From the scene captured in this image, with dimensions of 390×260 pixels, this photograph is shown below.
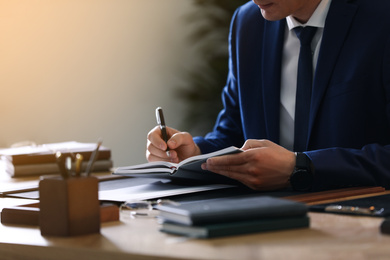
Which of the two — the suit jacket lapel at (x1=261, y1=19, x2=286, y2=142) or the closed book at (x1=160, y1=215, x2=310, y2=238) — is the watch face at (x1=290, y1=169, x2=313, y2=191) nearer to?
the closed book at (x1=160, y1=215, x2=310, y2=238)

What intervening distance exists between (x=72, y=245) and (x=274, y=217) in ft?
1.10

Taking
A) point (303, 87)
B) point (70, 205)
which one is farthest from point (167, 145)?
point (70, 205)

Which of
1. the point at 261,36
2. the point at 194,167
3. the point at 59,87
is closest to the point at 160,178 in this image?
the point at 194,167

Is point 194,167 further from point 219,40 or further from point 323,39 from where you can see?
point 219,40

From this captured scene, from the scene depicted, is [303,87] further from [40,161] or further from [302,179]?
[40,161]

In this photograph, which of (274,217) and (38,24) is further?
(38,24)

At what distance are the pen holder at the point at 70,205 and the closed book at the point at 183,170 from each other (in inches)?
16.8

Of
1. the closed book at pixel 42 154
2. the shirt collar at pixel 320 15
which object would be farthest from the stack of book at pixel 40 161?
the shirt collar at pixel 320 15

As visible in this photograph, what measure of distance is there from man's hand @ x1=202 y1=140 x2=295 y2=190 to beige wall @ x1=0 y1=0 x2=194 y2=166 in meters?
2.90

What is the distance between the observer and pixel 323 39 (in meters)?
1.90

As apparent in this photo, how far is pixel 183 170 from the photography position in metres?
1.42

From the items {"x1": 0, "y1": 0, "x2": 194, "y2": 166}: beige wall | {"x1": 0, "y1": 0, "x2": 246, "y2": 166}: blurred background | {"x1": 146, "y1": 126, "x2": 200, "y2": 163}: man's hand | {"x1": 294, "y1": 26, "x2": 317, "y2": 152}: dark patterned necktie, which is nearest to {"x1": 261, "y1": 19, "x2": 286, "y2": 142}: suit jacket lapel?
{"x1": 294, "y1": 26, "x2": 317, "y2": 152}: dark patterned necktie

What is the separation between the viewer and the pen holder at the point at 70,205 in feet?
3.19

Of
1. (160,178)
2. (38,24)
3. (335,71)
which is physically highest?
(38,24)
